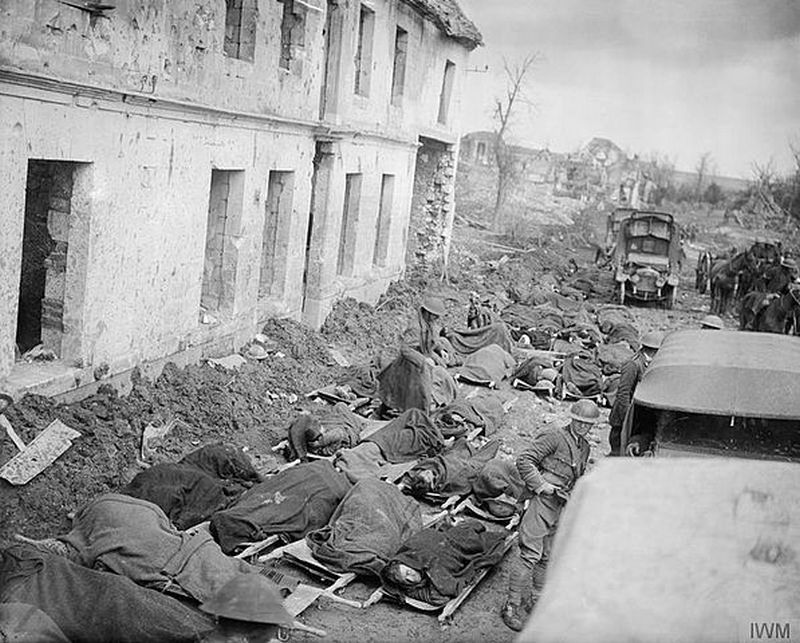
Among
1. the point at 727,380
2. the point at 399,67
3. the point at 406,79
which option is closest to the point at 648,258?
the point at 406,79

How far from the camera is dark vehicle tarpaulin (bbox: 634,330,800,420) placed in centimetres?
711

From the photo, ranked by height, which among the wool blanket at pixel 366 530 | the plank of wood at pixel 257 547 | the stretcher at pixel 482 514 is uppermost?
the wool blanket at pixel 366 530

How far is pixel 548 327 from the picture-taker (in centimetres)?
1805

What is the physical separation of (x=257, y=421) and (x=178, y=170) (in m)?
2.91

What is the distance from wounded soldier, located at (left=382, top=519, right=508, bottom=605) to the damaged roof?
1303 cm

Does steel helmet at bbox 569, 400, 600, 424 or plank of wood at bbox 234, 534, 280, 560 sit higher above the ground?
steel helmet at bbox 569, 400, 600, 424

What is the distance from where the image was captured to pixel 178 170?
429 inches

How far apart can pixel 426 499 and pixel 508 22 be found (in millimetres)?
24910

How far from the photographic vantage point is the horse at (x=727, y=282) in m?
22.9

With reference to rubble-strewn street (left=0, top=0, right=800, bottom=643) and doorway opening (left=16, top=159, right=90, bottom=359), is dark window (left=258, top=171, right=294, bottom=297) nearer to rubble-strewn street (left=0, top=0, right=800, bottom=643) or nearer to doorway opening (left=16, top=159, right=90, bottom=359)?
rubble-strewn street (left=0, top=0, right=800, bottom=643)

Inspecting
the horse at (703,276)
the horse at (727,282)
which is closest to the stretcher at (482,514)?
the horse at (727,282)

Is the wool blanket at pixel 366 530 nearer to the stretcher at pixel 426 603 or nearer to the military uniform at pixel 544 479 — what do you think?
the stretcher at pixel 426 603

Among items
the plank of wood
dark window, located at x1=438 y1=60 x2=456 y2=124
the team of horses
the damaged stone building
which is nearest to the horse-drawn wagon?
the team of horses

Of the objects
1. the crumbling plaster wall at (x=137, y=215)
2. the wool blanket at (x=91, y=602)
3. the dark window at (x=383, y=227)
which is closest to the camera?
the wool blanket at (x=91, y=602)
